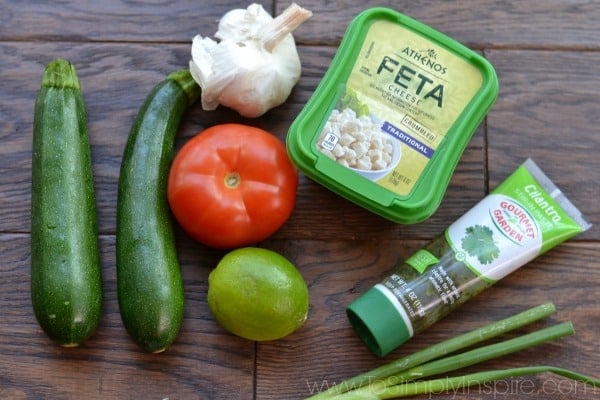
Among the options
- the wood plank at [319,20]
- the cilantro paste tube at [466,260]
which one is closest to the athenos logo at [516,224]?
the cilantro paste tube at [466,260]

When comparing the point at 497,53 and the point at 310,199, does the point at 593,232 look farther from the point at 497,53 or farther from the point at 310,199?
the point at 310,199

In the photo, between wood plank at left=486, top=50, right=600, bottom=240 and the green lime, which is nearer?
the green lime

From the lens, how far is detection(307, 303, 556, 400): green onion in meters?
0.93

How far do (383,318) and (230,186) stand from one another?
0.26 metres

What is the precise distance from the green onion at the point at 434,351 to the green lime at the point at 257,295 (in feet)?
0.36

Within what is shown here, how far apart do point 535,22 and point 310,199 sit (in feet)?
1.42

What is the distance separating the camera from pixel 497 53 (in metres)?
1.06

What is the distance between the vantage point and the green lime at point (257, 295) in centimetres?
86

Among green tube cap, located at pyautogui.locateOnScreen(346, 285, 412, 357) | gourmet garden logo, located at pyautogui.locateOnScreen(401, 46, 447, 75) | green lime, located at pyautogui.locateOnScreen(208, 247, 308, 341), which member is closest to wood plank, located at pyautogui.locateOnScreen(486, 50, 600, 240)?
gourmet garden logo, located at pyautogui.locateOnScreen(401, 46, 447, 75)

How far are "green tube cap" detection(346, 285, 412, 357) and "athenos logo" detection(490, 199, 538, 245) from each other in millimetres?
173

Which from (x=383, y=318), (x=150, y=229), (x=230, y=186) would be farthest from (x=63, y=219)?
(x=383, y=318)

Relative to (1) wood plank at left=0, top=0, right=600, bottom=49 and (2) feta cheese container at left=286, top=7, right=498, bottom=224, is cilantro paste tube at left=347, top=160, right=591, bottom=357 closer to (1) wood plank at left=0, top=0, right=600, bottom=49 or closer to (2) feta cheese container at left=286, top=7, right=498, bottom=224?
(2) feta cheese container at left=286, top=7, right=498, bottom=224

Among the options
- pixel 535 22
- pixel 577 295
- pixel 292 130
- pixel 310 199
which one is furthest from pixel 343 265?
pixel 535 22

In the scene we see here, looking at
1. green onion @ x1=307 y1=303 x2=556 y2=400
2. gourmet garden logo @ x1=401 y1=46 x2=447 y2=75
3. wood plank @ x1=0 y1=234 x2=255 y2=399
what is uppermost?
gourmet garden logo @ x1=401 y1=46 x2=447 y2=75
